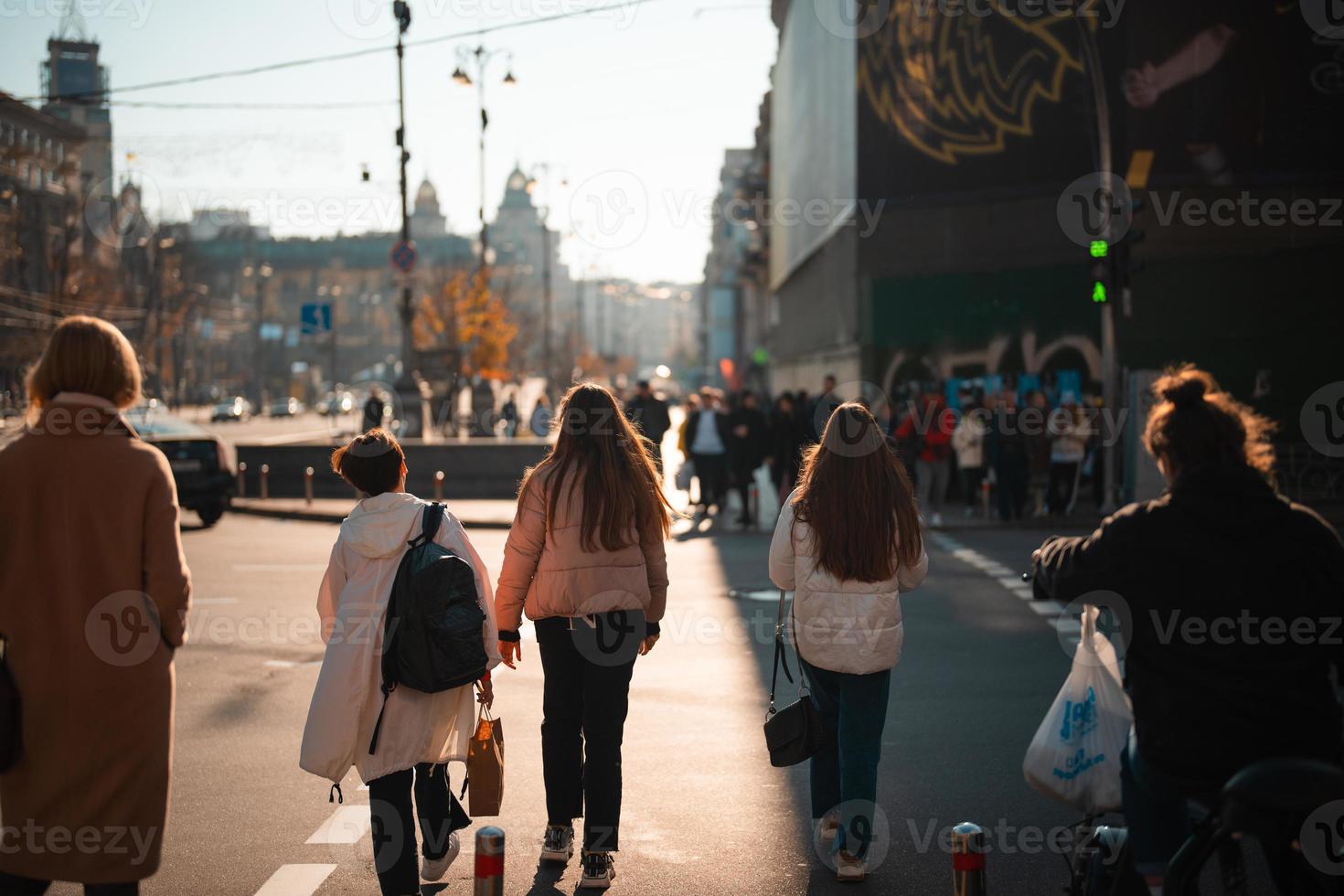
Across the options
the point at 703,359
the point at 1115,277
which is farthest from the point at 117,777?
the point at 703,359

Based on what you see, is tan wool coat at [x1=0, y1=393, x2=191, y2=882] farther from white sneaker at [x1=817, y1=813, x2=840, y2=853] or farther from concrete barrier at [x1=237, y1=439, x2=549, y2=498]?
concrete barrier at [x1=237, y1=439, x2=549, y2=498]

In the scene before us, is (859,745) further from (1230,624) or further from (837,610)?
(1230,624)

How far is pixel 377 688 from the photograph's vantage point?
5113 millimetres

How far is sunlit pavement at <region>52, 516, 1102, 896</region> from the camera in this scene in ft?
18.5

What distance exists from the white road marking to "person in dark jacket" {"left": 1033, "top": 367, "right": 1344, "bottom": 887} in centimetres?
343

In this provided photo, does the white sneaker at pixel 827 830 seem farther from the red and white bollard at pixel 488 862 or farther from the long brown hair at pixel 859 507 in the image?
the red and white bollard at pixel 488 862

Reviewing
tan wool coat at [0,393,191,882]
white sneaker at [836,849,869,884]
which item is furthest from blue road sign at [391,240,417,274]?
tan wool coat at [0,393,191,882]

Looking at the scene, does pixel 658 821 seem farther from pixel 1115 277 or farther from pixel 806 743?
pixel 1115 277

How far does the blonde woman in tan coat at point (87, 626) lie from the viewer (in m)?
3.86

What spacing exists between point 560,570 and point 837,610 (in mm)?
1068

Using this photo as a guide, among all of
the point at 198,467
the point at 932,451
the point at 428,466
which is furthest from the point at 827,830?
the point at 428,466

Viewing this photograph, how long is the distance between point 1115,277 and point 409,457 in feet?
49.3

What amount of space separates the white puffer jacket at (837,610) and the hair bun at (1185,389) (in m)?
1.67

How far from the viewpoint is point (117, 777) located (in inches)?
153
